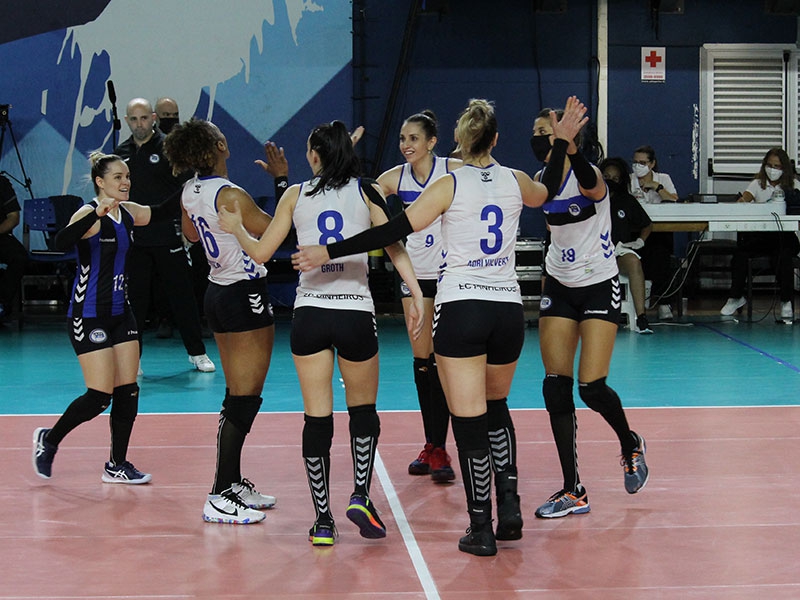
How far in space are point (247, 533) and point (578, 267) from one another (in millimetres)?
1880

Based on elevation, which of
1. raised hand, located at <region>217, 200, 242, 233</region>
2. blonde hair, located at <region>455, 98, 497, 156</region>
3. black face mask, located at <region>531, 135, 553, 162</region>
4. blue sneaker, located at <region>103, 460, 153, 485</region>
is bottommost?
blue sneaker, located at <region>103, 460, 153, 485</region>

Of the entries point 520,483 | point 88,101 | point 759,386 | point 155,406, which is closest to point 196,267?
point 88,101

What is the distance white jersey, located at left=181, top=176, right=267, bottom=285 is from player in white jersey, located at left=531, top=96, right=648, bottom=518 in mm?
1354

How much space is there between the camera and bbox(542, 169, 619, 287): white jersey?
496cm

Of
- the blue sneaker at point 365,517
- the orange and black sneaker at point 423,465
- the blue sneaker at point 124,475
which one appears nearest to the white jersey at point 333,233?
the blue sneaker at point 365,517

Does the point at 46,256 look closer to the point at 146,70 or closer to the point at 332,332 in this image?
the point at 146,70

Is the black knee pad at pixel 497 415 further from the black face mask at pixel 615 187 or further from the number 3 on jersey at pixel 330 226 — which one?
the black face mask at pixel 615 187

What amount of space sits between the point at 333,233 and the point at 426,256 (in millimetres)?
1426

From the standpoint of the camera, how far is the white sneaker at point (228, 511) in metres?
4.78

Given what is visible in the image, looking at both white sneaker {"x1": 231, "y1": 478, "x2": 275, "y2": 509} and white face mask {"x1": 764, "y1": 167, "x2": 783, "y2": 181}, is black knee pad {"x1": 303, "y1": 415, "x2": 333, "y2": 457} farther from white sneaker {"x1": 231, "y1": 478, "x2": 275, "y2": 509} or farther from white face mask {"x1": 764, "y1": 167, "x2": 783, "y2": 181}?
white face mask {"x1": 764, "y1": 167, "x2": 783, "y2": 181}

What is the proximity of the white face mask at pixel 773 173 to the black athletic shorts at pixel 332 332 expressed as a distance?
923 cm

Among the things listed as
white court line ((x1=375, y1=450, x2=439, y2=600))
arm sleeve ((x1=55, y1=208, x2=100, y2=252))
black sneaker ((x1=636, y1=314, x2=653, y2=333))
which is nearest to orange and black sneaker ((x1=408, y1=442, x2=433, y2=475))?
white court line ((x1=375, y1=450, x2=439, y2=600))

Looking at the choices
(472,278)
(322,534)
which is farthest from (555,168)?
(322,534)

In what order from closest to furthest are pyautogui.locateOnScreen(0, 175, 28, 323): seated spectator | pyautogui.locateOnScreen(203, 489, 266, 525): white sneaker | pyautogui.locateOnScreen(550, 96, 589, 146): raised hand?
pyautogui.locateOnScreen(550, 96, 589, 146): raised hand → pyautogui.locateOnScreen(203, 489, 266, 525): white sneaker → pyautogui.locateOnScreen(0, 175, 28, 323): seated spectator
